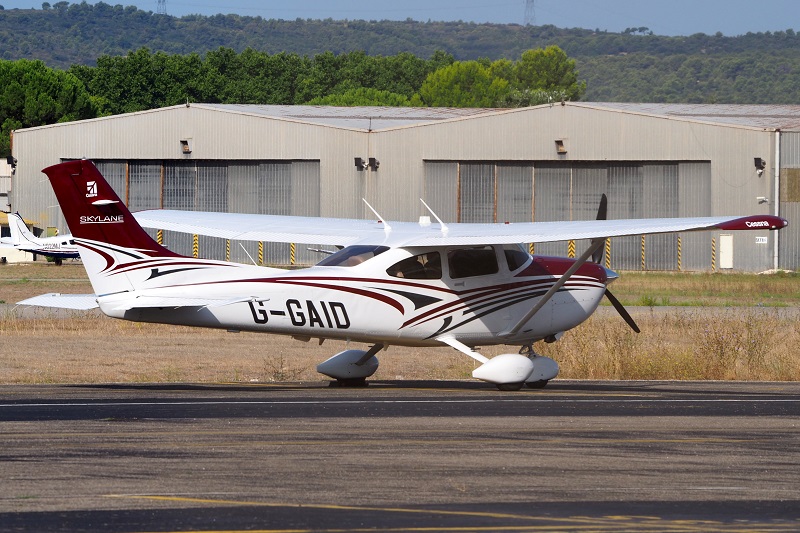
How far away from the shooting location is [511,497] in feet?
31.8

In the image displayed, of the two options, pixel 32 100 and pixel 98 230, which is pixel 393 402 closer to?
pixel 98 230

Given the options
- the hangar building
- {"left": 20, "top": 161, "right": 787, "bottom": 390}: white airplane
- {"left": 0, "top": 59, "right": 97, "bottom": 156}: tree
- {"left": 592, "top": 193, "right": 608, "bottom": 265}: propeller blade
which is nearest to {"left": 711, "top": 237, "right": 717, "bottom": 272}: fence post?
the hangar building

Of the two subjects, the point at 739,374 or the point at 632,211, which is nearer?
the point at 739,374

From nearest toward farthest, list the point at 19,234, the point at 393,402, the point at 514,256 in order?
the point at 393,402 < the point at 514,256 < the point at 19,234

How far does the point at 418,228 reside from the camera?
59.8 feet

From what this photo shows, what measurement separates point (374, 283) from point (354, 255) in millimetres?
489

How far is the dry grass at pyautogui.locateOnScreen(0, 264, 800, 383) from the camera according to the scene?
21141 millimetres

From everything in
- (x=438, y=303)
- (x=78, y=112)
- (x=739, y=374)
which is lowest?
(x=739, y=374)

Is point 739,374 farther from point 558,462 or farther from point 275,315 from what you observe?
point 558,462

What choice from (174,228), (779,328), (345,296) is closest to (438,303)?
(345,296)

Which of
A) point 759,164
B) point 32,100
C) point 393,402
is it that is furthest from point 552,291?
point 32,100

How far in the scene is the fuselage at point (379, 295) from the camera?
16.1 meters

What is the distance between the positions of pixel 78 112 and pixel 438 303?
86884 millimetres

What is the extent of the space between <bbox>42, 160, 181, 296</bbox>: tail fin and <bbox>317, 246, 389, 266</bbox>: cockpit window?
7.13 feet
